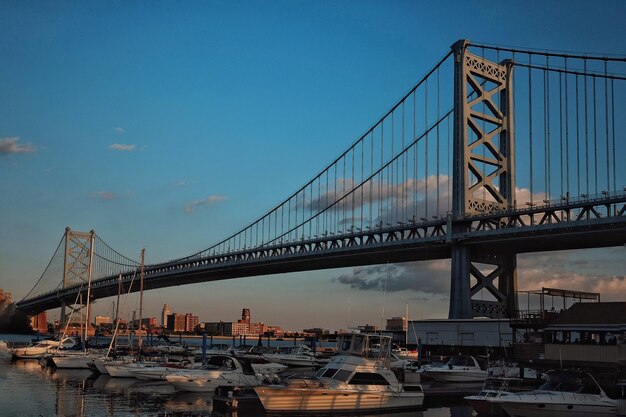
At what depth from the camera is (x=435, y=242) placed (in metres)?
69.2

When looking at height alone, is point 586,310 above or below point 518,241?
below

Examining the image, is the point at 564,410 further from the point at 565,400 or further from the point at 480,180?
the point at 480,180

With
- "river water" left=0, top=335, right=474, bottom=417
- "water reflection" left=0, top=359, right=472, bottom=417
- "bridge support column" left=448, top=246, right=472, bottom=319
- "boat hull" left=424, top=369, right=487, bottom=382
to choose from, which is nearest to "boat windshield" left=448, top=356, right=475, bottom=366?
"boat hull" left=424, top=369, right=487, bottom=382

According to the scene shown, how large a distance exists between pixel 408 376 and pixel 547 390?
6.86 meters

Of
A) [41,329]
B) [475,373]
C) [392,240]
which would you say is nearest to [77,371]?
[475,373]

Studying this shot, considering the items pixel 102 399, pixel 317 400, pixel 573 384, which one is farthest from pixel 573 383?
pixel 102 399

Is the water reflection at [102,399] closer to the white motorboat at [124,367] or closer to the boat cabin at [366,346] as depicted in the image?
the white motorboat at [124,367]

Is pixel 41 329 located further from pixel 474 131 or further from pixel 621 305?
pixel 621 305

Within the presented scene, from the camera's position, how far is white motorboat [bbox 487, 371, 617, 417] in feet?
90.2

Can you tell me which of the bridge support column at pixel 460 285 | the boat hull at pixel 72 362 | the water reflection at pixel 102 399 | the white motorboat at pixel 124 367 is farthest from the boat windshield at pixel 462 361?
the boat hull at pixel 72 362

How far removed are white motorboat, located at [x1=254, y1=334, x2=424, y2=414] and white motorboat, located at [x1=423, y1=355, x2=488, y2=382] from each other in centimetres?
1107

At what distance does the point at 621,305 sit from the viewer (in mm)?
33875

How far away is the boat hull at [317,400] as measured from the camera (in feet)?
96.0

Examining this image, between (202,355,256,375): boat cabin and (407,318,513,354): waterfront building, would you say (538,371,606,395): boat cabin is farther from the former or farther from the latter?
(407,318,513,354): waterfront building
